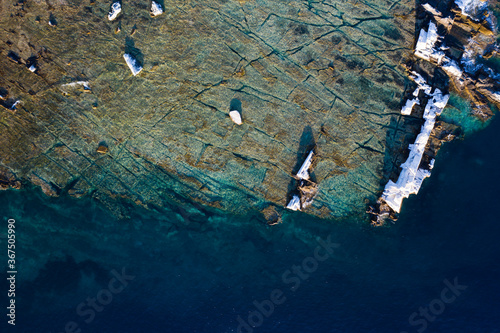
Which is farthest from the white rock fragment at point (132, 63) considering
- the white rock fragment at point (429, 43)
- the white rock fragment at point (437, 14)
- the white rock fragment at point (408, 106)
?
the white rock fragment at point (437, 14)

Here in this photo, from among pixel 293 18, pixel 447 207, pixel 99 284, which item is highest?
pixel 293 18

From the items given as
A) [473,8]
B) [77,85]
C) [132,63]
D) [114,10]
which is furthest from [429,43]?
[77,85]

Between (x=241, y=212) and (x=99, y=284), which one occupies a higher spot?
(x=241, y=212)

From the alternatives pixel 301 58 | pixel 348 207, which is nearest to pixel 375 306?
pixel 348 207

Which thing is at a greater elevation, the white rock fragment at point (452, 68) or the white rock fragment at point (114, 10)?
the white rock fragment at point (114, 10)

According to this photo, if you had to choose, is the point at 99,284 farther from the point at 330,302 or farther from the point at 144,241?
the point at 330,302

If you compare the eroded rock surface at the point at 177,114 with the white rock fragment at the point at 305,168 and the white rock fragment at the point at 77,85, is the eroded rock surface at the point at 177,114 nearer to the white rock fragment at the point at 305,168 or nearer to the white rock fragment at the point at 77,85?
the white rock fragment at the point at 77,85
